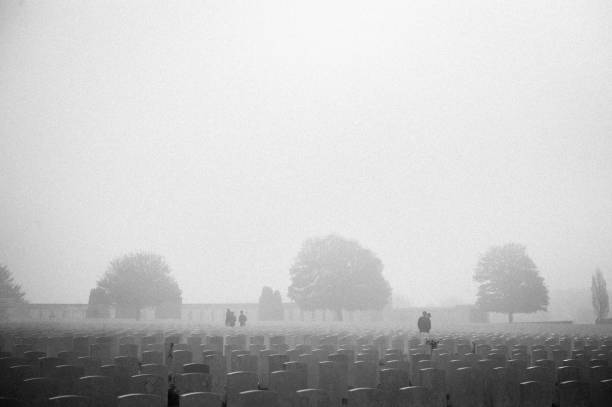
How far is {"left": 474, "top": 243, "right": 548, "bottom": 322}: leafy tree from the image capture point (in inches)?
2522

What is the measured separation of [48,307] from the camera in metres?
75.2

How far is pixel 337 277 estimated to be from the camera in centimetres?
6488

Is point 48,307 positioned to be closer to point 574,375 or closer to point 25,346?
point 25,346

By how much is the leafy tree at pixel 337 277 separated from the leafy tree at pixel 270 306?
242 cm

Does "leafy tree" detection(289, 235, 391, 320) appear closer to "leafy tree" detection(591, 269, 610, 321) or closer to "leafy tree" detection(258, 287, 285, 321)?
"leafy tree" detection(258, 287, 285, 321)

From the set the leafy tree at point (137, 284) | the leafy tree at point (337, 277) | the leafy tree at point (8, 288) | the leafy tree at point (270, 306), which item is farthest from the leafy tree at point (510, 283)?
the leafy tree at point (8, 288)

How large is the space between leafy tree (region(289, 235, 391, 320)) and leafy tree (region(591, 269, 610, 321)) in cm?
3680

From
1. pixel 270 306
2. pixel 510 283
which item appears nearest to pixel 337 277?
pixel 270 306

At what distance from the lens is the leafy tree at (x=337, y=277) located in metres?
64.2

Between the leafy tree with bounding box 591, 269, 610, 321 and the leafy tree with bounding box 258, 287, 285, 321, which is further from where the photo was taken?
the leafy tree with bounding box 591, 269, 610, 321

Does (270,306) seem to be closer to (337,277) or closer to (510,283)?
(337,277)

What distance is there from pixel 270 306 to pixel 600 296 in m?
54.6

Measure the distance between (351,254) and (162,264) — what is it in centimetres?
3120

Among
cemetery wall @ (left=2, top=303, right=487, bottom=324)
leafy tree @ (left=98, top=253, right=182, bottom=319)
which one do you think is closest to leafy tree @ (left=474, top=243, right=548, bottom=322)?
cemetery wall @ (left=2, top=303, right=487, bottom=324)
